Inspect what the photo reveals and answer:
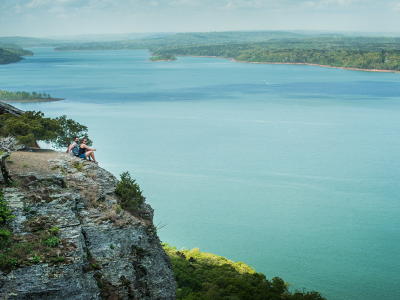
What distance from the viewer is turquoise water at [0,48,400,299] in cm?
2116

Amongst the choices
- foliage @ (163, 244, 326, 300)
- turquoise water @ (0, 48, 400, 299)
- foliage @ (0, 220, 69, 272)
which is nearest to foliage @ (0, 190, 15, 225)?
foliage @ (0, 220, 69, 272)

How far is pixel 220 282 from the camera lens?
14.4 metres

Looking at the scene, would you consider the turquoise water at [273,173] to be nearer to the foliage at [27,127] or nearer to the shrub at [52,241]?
the foliage at [27,127]

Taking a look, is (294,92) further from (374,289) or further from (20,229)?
(20,229)

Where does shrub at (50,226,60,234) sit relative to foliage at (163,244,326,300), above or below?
above

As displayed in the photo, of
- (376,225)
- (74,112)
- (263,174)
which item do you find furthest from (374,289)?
(74,112)

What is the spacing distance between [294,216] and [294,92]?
2213 inches

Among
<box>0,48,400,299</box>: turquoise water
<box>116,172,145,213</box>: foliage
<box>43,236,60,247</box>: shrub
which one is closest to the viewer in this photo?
<box>43,236,60,247</box>: shrub

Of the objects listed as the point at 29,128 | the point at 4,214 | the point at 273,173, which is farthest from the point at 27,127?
the point at 273,173

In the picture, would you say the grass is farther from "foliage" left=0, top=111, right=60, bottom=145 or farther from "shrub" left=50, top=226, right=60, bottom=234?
"foliage" left=0, top=111, right=60, bottom=145

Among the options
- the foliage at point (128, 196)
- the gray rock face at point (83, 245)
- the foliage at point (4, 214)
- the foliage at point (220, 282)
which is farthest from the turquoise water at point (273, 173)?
the foliage at point (4, 214)

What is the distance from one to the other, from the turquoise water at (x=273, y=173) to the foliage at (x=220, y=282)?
392 cm

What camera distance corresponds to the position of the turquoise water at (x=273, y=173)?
→ 69.4ft

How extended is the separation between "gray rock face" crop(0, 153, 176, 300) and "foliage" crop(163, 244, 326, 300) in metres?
3.28
